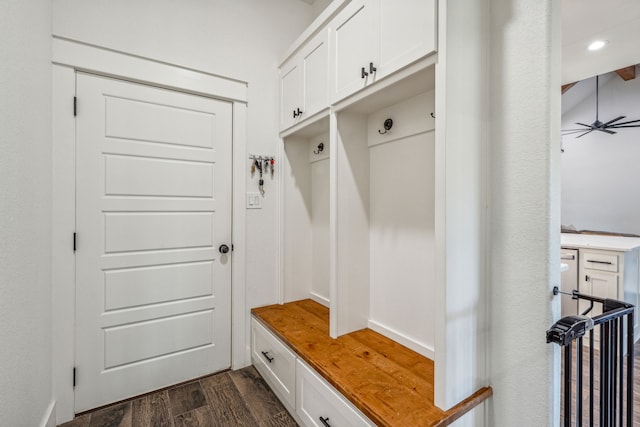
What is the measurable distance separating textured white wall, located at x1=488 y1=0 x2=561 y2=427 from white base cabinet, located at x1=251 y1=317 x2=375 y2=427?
651 mm

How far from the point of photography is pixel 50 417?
155 centimetres

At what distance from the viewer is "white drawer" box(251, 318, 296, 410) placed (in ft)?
5.55

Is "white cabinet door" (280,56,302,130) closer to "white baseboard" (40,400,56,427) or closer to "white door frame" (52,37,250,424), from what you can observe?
"white door frame" (52,37,250,424)

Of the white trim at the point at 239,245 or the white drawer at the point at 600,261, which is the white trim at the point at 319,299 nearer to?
the white trim at the point at 239,245

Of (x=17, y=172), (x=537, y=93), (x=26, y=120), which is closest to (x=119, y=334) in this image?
(x=17, y=172)

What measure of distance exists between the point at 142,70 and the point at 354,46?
55.5 inches

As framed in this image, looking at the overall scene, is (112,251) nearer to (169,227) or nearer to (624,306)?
(169,227)

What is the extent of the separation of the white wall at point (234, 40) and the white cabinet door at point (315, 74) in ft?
1.47

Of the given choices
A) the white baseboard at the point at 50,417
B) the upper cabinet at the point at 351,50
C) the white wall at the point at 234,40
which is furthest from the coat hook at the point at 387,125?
the white baseboard at the point at 50,417

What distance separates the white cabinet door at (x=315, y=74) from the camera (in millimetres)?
1799

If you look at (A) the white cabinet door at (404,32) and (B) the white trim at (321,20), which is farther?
(B) the white trim at (321,20)

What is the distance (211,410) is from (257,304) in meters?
0.75

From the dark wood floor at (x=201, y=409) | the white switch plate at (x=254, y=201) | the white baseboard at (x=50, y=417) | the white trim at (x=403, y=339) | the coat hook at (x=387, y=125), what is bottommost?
the dark wood floor at (x=201, y=409)

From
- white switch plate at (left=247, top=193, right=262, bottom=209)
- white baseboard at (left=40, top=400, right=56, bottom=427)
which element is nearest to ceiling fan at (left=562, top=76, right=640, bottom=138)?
white switch plate at (left=247, top=193, right=262, bottom=209)
